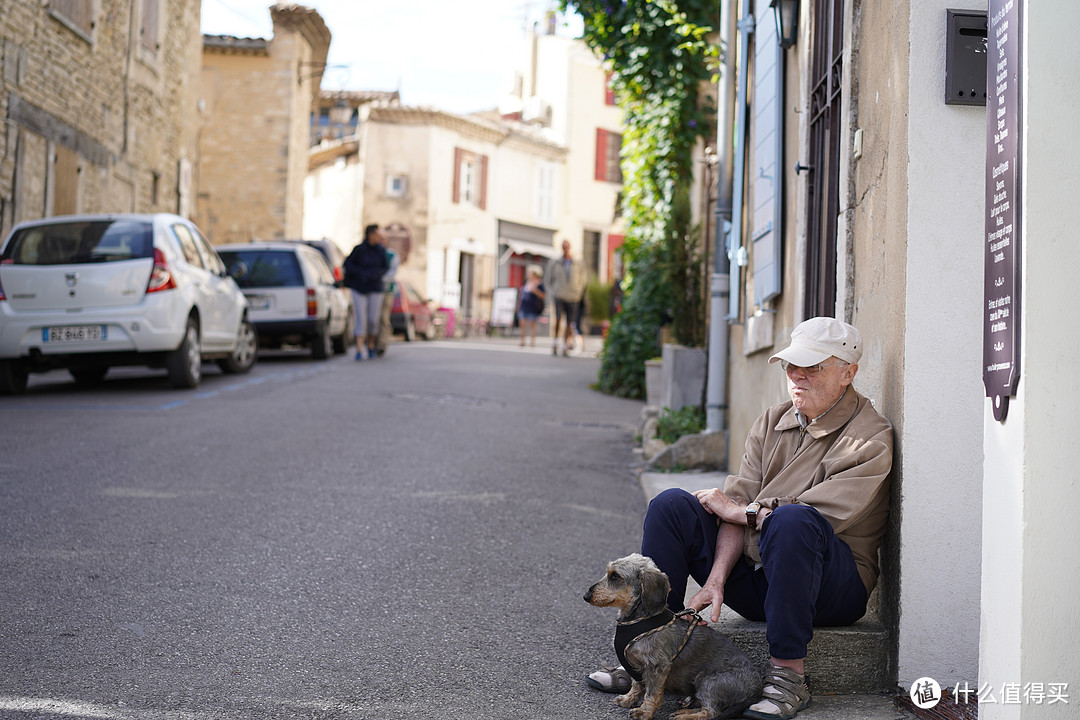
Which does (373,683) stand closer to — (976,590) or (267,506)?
(976,590)

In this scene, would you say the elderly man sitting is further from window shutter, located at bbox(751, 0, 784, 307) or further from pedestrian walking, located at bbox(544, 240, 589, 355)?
pedestrian walking, located at bbox(544, 240, 589, 355)

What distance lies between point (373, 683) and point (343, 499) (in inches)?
114

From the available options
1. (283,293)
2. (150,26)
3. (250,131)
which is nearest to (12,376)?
(283,293)

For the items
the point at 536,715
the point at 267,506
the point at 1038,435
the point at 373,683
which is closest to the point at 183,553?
the point at 267,506

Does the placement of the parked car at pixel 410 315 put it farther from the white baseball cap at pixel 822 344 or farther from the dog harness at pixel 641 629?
the dog harness at pixel 641 629

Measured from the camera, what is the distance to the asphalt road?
11.5ft

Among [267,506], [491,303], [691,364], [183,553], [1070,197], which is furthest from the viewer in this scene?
[491,303]

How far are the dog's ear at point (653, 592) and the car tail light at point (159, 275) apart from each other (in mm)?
8325

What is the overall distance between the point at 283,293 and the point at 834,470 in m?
13.6

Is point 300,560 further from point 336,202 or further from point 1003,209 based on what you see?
point 336,202

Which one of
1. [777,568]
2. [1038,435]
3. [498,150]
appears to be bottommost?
[777,568]

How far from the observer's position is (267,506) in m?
6.10

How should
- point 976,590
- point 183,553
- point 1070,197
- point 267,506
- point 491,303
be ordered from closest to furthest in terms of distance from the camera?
1. point 1070,197
2. point 976,590
3. point 183,553
4. point 267,506
5. point 491,303

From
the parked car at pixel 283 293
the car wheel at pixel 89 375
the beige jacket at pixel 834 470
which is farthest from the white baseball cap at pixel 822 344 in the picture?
the parked car at pixel 283 293
